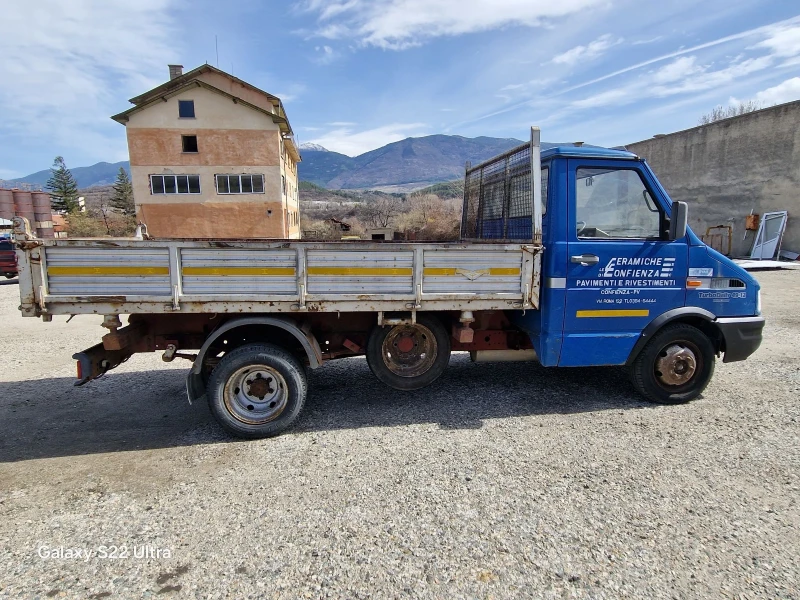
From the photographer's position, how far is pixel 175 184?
30.1 m

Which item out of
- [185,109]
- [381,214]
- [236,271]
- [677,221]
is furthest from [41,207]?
[677,221]

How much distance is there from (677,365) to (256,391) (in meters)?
4.32

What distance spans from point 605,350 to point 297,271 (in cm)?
317

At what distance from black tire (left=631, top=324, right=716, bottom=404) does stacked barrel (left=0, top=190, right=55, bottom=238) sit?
1750 inches

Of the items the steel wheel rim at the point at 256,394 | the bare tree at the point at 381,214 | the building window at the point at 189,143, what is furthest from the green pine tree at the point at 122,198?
the steel wheel rim at the point at 256,394

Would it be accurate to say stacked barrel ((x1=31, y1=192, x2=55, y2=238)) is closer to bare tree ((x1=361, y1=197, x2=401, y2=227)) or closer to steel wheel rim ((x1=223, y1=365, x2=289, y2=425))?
bare tree ((x1=361, y1=197, x2=401, y2=227))

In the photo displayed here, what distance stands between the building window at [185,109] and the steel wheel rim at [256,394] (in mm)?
30939

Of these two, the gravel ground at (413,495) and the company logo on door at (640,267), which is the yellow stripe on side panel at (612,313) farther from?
the gravel ground at (413,495)

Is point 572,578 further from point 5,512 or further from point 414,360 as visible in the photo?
point 5,512

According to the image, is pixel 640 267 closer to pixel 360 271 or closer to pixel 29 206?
pixel 360 271

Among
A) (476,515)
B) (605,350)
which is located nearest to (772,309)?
(605,350)

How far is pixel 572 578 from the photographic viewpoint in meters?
2.46

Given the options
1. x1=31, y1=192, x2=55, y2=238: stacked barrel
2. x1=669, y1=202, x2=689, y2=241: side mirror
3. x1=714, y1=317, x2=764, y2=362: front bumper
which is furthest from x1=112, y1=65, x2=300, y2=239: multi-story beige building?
x1=714, y1=317, x2=764, y2=362: front bumper

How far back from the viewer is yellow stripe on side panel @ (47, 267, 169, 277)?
3.73 meters
